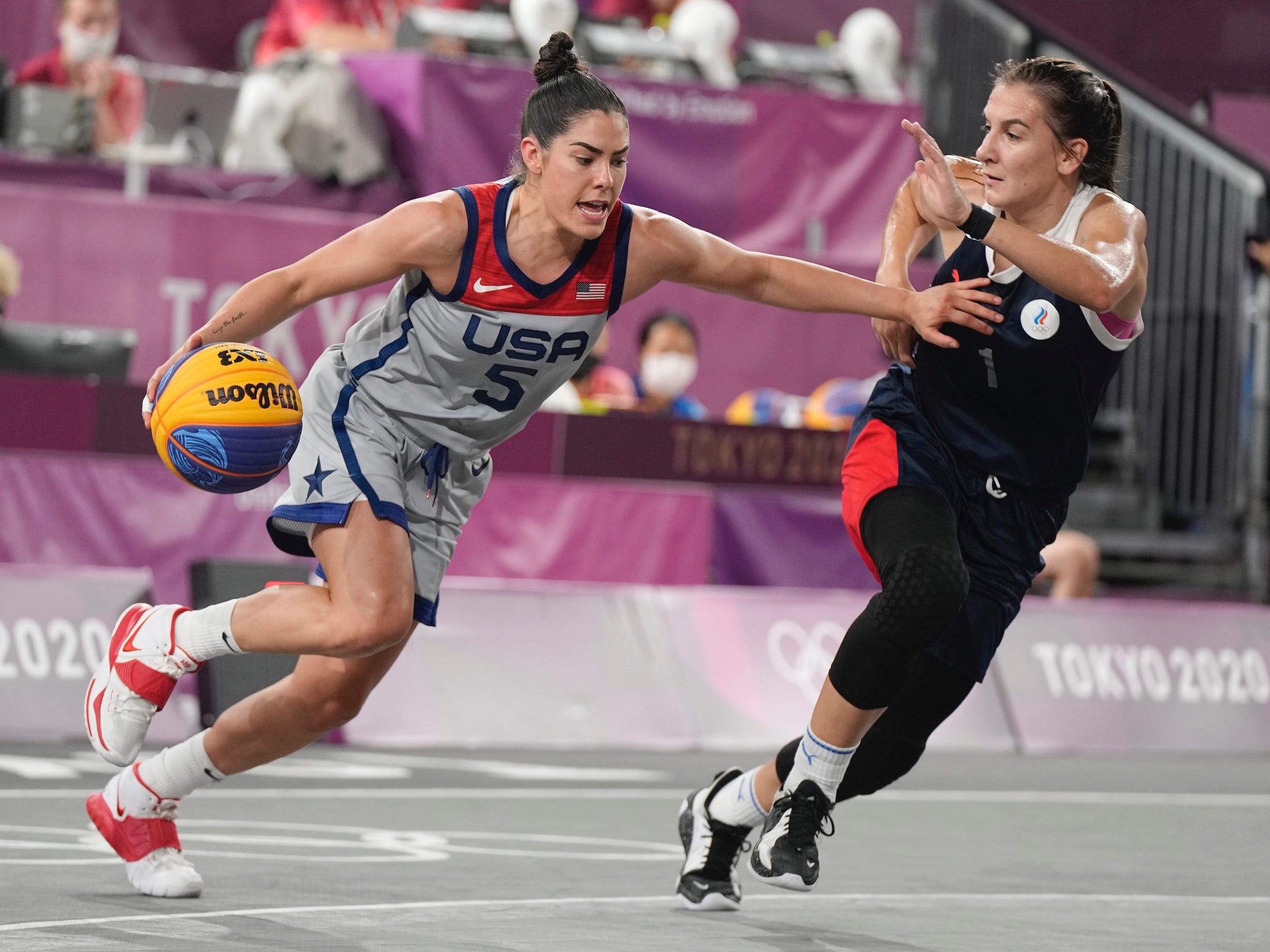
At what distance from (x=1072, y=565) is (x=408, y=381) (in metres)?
6.19

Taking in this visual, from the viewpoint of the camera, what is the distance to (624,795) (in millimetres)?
7066

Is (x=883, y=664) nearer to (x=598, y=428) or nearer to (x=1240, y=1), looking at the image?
(x=598, y=428)

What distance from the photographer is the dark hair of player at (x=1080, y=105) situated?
449 centimetres

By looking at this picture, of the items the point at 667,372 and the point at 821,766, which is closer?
the point at 821,766

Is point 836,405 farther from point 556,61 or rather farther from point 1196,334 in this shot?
point 556,61

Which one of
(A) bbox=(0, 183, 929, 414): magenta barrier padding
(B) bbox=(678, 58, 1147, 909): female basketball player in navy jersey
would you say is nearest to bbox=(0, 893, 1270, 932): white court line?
(B) bbox=(678, 58, 1147, 909): female basketball player in navy jersey

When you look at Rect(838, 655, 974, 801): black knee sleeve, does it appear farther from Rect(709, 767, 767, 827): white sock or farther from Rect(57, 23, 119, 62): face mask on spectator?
Rect(57, 23, 119, 62): face mask on spectator

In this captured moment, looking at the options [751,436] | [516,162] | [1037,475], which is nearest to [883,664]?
[1037,475]

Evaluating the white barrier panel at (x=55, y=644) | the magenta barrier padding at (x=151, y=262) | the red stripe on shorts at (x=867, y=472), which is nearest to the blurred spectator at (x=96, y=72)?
the magenta barrier padding at (x=151, y=262)

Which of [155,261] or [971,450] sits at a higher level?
[971,450]

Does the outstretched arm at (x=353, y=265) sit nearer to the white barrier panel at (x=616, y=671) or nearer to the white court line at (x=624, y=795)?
the white court line at (x=624, y=795)

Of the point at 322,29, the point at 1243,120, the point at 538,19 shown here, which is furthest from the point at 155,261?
the point at 1243,120

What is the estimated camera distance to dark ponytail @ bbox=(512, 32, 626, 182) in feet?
14.6

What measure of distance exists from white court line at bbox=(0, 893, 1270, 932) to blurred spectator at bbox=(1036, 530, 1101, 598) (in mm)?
5082
